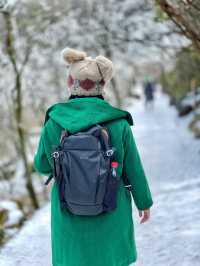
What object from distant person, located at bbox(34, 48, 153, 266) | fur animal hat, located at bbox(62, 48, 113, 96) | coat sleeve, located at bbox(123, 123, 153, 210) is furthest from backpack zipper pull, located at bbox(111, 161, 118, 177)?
fur animal hat, located at bbox(62, 48, 113, 96)

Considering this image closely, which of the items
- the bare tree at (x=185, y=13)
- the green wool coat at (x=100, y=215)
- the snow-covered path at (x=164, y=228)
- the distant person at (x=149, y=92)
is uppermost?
the bare tree at (x=185, y=13)

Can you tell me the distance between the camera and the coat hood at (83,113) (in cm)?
273

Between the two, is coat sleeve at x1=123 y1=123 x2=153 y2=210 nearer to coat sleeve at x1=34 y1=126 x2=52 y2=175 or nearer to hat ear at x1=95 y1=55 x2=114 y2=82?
hat ear at x1=95 y1=55 x2=114 y2=82

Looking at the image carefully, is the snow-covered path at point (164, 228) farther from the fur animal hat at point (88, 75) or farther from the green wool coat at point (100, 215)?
the fur animal hat at point (88, 75)

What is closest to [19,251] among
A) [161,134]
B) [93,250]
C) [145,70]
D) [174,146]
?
[93,250]

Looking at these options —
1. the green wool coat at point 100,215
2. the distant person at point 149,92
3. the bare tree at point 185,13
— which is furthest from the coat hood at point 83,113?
Answer: the distant person at point 149,92

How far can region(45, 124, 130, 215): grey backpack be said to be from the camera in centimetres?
267

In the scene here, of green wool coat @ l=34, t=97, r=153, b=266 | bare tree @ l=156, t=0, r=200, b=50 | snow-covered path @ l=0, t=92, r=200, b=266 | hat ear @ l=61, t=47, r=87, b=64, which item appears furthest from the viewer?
snow-covered path @ l=0, t=92, r=200, b=266

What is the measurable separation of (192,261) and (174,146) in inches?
384

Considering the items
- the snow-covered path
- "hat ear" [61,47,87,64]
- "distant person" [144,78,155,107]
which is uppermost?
"hat ear" [61,47,87,64]

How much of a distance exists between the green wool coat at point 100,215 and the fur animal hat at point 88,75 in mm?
80

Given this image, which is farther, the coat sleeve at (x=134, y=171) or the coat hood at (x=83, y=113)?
the coat sleeve at (x=134, y=171)

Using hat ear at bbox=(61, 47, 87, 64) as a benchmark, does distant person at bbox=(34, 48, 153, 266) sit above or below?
below

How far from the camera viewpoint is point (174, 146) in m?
13.9
